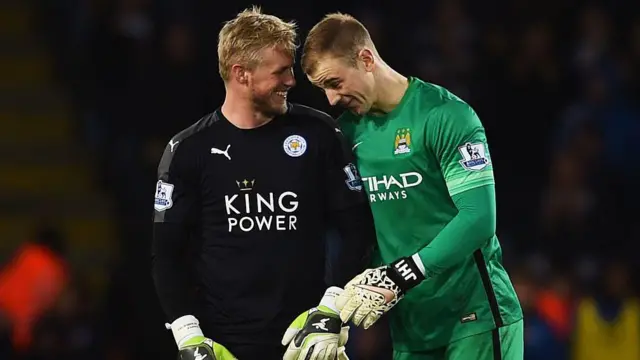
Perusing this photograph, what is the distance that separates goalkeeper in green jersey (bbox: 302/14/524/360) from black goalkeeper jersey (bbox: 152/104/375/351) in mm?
170

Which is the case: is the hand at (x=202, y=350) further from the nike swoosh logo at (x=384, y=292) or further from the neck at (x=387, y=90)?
the neck at (x=387, y=90)

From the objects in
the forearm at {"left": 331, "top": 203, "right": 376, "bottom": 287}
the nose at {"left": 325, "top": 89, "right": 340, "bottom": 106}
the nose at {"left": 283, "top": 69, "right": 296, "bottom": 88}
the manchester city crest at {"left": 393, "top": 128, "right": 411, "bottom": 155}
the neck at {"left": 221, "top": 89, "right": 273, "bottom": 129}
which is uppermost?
the nose at {"left": 283, "top": 69, "right": 296, "bottom": 88}

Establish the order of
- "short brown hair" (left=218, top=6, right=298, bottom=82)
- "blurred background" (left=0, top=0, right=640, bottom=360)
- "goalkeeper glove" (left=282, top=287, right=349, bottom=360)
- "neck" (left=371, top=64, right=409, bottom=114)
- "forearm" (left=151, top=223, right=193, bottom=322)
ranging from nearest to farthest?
1. "goalkeeper glove" (left=282, top=287, right=349, bottom=360)
2. "short brown hair" (left=218, top=6, right=298, bottom=82)
3. "forearm" (left=151, top=223, right=193, bottom=322)
4. "neck" (left=371, top=64, right=409, bottom=114)
5. "blurred background" (left=0, top=0, right=640, bottom=360)

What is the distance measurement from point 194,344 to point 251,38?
3.81ft

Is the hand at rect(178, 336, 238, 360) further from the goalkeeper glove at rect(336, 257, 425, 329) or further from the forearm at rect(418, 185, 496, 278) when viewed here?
the forearm at rect(418, 185, 496, 278)

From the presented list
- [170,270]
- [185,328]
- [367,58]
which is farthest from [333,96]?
[185,328]

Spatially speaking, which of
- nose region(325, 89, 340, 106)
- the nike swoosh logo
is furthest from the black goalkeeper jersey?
the nike swoosh logo

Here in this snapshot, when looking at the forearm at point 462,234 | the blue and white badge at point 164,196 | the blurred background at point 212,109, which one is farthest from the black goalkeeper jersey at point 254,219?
the blurred background at point 212,109

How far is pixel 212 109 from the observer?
31.2ft

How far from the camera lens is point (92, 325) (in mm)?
9180

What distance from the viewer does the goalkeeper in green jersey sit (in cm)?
498

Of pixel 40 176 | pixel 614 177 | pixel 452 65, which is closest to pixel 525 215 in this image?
pixel 614 177

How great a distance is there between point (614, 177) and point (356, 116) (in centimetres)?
533

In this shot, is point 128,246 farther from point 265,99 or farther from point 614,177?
point 265,99
